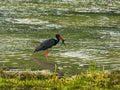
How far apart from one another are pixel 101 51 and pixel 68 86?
1137 cm

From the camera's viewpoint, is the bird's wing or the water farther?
the bird's wing

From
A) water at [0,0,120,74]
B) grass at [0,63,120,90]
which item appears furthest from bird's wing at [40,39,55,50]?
grass at [0,63,120,90]

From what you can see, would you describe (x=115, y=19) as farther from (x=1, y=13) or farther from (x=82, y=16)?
(x=1, y=13)

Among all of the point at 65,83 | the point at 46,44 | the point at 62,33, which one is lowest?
the point at 62,33

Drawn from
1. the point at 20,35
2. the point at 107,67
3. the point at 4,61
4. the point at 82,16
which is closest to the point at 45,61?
the point at 4,61

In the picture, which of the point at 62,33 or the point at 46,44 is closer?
the point at 46,44

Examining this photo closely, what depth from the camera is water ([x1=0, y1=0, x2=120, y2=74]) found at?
59.3 feet

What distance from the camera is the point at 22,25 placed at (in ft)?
98.2

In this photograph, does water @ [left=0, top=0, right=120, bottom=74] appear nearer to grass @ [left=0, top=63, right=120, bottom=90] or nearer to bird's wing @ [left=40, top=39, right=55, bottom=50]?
bird's wing @ [left=40, top=39, right=55, bottom=50]

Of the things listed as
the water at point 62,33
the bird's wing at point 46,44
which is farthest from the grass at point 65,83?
the bird's wing at point 46,44

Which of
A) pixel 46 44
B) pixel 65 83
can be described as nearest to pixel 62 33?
pixel 46 44

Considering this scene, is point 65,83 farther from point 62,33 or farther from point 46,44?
point 62,33

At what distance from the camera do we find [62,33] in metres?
27.3

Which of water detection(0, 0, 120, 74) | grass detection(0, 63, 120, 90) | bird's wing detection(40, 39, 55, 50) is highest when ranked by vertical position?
grass detection(0, 63, 120, 90)
